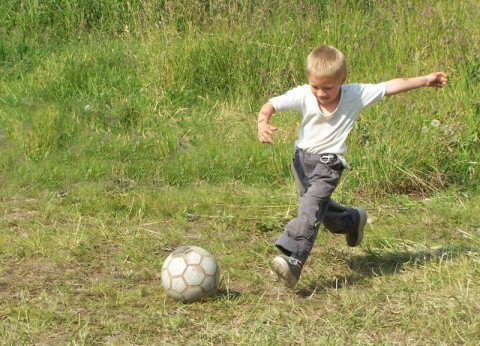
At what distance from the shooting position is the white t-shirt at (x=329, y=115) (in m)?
4.92

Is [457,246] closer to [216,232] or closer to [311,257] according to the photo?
[311,257]

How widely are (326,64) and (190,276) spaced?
148cm

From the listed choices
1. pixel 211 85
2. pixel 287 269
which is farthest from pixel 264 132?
pixel 211 85

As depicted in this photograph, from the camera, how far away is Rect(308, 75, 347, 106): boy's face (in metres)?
4.72

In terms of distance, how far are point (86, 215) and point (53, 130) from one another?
173 cm

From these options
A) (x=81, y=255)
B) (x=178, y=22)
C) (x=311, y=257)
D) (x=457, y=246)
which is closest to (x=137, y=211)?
(x=81, y=255)

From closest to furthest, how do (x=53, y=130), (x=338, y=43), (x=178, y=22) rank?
(x=53, y=130) < (x=338, y=43) < (x=178, y=22)

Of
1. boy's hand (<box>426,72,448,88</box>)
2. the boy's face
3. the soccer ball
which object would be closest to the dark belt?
the boy's face

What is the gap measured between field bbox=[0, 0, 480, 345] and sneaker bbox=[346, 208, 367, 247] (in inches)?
4.8

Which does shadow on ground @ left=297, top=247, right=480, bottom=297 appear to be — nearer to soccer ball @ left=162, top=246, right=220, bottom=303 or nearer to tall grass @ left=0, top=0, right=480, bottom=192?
soccer ball @ left=162, top=246, right=220, bottom=303

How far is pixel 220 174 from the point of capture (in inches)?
281

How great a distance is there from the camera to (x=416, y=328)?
167 inches

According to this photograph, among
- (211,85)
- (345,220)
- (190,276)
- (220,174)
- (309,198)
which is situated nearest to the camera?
(190,276)

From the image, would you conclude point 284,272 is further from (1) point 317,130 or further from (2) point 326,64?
(2) point 326,64
